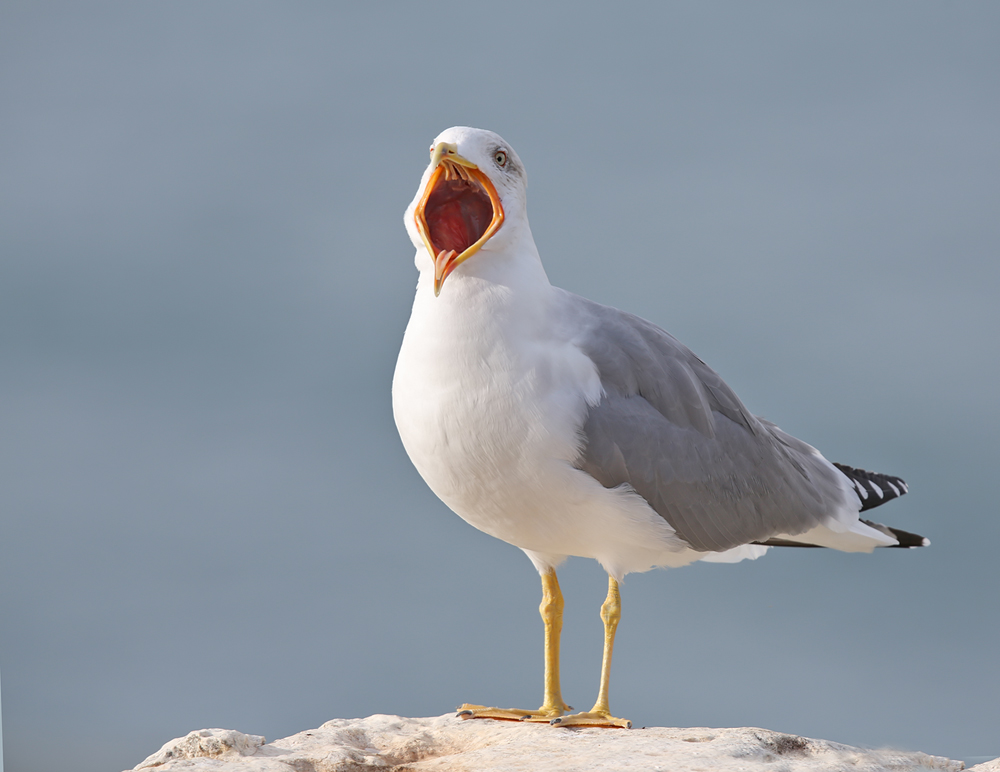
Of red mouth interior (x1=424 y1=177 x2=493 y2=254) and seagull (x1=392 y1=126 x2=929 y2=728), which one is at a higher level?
red mouth interior (x1=424 y1=177 x2=493 y2=254)

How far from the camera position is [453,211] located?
507 cm

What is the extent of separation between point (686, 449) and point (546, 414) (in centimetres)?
88

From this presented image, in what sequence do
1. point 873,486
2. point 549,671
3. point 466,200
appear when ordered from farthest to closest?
point 873,486, point 549,671, point 466,200

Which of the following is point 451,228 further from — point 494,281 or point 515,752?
point 515,752

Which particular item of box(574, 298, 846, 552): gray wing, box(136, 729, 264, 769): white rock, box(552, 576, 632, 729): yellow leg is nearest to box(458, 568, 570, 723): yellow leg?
box(552, 576, 632, 729): yellow leg

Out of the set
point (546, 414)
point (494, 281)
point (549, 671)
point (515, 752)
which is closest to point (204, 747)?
point (515, 752)

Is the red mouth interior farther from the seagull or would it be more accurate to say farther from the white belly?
the white belly

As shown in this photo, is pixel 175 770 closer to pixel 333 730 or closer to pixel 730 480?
pixel 333 730

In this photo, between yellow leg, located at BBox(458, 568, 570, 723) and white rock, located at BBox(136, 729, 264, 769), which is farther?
yellow leg, located at BBox(458, 568, 570, 723)

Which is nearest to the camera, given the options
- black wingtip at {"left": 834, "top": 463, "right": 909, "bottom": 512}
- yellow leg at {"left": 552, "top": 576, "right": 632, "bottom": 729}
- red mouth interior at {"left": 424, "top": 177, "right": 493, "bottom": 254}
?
red mouth interior at {"left": 424, "top": 177, "right": 493, "bottom": 254}

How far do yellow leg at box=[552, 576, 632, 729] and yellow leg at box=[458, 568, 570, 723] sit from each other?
277 millimetres

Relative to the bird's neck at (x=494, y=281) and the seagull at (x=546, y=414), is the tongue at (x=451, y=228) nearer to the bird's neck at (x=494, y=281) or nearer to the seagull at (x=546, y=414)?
the seagull at (x=546, y=414)

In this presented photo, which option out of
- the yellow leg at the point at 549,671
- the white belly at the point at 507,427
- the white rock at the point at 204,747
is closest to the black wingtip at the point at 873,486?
the white belly at the point at 507,427

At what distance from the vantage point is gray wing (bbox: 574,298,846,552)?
16.6 feet
